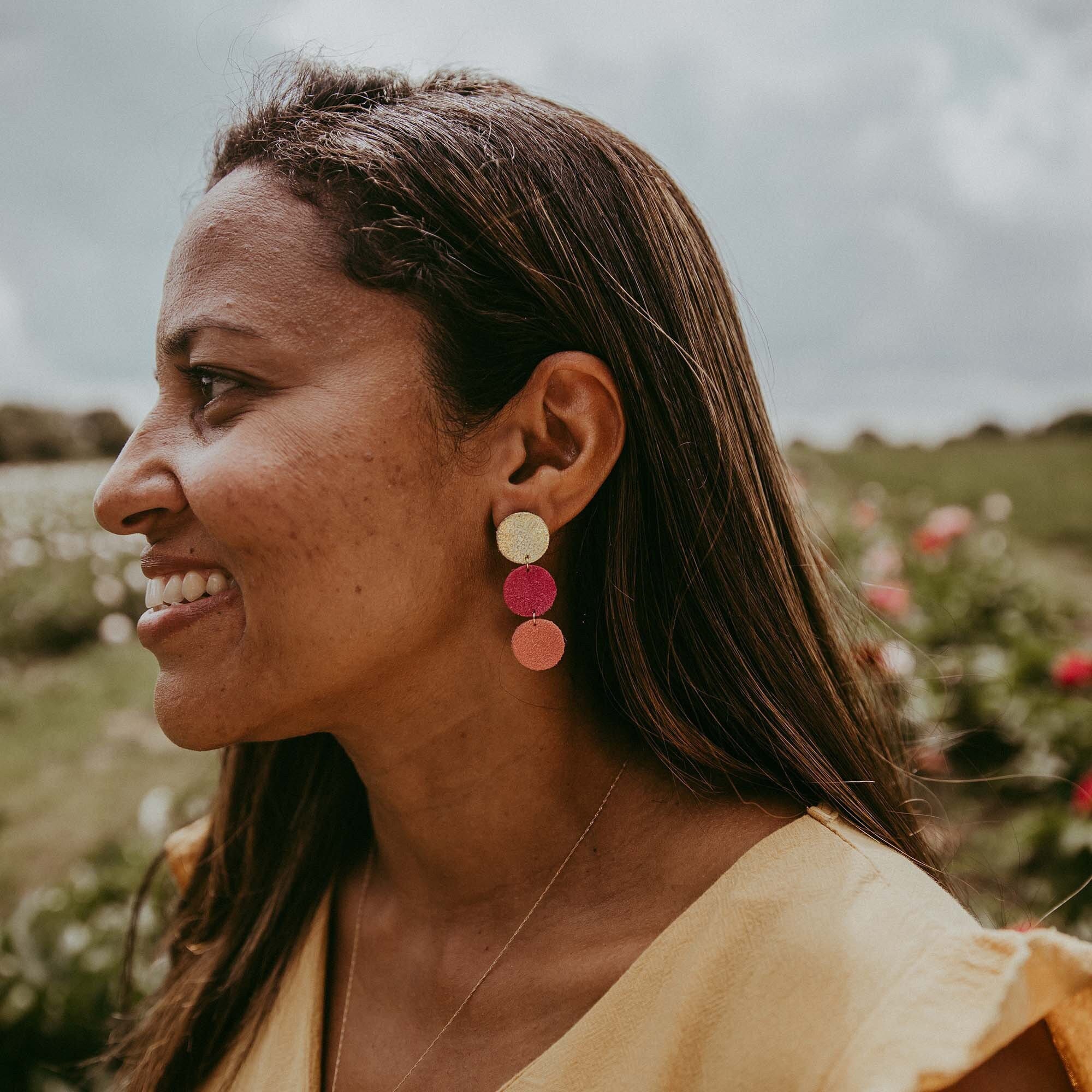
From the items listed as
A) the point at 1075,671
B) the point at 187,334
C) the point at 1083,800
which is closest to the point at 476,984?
the point at 187,334

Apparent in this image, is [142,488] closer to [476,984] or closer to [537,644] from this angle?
[537,644]

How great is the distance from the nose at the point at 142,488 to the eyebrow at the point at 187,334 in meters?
0.11

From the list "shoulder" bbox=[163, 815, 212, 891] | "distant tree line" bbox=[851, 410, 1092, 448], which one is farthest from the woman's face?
"distant tree line" bbox=[851, 410, 1092, 448]

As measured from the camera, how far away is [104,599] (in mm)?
7812

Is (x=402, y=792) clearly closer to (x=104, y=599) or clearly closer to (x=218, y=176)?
(x=218, y=176)

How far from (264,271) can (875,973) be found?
1.41 metres

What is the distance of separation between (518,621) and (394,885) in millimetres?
673

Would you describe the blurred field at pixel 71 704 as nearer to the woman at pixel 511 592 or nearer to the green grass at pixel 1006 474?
the woman at pixel 511 592

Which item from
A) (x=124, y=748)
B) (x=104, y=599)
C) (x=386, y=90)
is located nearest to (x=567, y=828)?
(x=386, y=90)

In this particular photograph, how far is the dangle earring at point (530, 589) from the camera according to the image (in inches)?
67.4

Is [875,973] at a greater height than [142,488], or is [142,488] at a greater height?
[142,488]

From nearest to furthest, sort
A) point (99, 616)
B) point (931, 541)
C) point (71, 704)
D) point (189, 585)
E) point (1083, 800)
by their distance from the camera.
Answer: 1. point (189, 585)
2. point (1083, 800)
3. point (931, 541)
4. point (71, 704)
5. point (99, 616)

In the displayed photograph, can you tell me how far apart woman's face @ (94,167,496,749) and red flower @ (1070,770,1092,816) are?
7.67 feet

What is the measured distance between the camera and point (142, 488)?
170 cm
